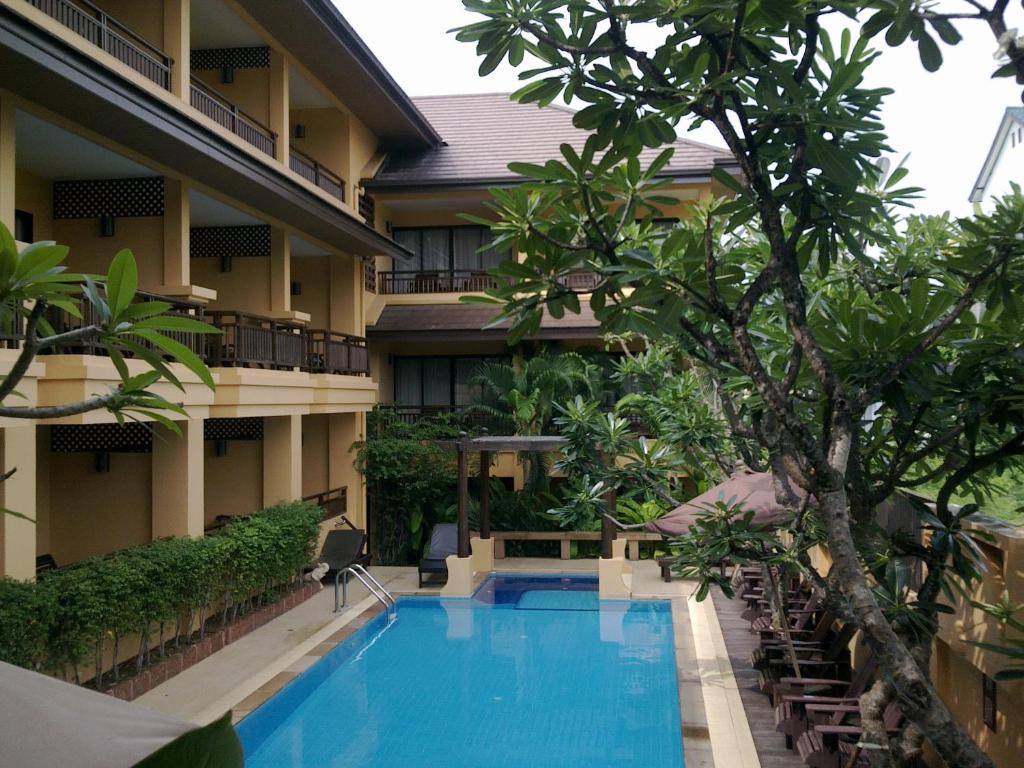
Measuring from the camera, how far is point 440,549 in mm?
16797

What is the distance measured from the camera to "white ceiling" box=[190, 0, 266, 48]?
14.0 m

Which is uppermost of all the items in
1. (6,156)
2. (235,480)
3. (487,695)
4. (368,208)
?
(368,208)

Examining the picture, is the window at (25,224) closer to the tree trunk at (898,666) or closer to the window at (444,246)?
the window at (444,246)

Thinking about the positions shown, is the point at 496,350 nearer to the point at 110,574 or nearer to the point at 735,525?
the point at 110,574

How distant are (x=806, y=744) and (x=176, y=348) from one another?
6492mm

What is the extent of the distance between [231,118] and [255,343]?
377 cm

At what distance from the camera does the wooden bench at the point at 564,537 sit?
18.1 meters

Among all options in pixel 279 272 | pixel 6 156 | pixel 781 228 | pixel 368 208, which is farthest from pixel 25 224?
pixel 781 228

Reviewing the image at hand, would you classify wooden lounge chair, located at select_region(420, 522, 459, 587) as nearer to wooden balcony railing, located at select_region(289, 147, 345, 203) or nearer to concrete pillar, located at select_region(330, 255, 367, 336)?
concrete pillar, located at select_region(330, 255, 367, 336)

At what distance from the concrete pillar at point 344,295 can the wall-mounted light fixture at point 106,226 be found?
685 centimetres

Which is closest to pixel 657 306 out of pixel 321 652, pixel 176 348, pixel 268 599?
pixel 176 348

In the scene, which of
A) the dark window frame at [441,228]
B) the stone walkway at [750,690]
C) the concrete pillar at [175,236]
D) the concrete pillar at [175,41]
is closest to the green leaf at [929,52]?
the stone walkway at [750,690]

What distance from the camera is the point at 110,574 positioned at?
9.45 m

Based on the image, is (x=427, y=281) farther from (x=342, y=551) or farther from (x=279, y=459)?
(x=342, y=551)
